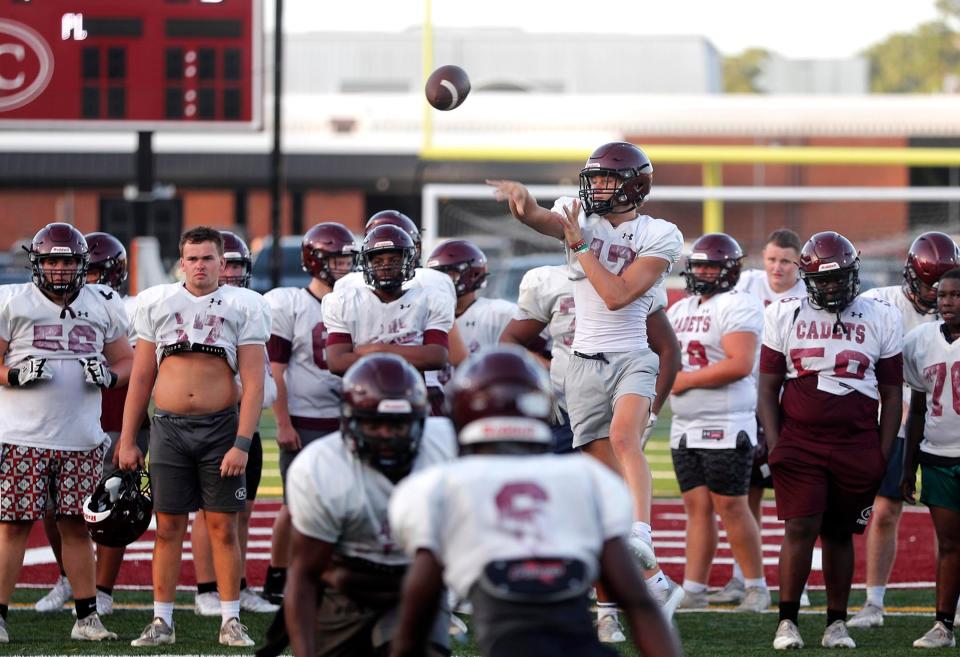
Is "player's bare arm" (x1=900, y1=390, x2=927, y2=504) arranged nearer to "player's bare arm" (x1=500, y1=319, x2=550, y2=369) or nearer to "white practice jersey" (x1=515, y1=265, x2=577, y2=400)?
"white practice jersey" (x1=515, y1=265, x2=577, y2=400)

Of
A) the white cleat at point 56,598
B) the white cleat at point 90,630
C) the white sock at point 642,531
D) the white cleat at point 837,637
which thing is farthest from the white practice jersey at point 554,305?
the white cleat at point 56,598

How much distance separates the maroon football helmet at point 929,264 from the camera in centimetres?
707

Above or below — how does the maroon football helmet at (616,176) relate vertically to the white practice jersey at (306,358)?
above

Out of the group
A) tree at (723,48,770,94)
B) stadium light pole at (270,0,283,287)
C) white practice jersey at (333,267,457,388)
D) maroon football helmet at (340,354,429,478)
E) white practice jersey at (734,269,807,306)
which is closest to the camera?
maroon football helmet at (340,354,429,478)

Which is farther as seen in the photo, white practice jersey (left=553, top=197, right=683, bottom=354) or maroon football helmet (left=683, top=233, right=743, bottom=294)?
maroon football helmet (left=683, top=233, right=743, bottom=294)

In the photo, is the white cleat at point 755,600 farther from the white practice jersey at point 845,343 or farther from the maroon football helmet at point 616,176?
the maroon football helmet at point 616,176

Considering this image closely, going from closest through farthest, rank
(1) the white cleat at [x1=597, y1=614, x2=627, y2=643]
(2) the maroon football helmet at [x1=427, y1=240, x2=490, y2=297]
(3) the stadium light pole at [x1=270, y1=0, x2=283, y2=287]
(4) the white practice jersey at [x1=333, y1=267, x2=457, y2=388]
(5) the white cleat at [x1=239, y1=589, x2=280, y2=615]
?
(1) the white cleat at [x1=597, y1=614, x2=627, y2=643]
(4) the white practice jersey at [x1=333, y1=267, x2=457, y2=388]
(5) the white cleat at [x1=239, y1=589, x2=280, y2=615]
(2) the maroon football helmet at [x1=427, y1=240, x2=490, y2=297]
(3) the stadium light pole at [x1=270, y1=0, x2=283, y2=287]

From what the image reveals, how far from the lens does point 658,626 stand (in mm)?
3586

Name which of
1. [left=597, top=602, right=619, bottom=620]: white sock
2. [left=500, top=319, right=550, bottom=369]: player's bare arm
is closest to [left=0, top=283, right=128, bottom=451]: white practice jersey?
[left=500, top=319, right=550, bottom=369]: player's bare arm

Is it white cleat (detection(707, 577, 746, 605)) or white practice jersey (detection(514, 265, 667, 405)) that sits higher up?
white practice jersey (detection(514, 265, 667, 405))

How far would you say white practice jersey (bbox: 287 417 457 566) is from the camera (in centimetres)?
406

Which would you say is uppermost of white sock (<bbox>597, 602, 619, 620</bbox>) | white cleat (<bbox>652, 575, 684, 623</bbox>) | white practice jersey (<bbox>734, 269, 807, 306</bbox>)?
white practice jersey (<bbox>734, 269, 807, 306</bbox>)

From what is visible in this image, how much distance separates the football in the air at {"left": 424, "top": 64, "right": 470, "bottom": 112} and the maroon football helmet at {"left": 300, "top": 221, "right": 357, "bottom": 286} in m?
0.78

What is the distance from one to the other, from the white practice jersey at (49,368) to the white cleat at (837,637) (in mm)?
3277
